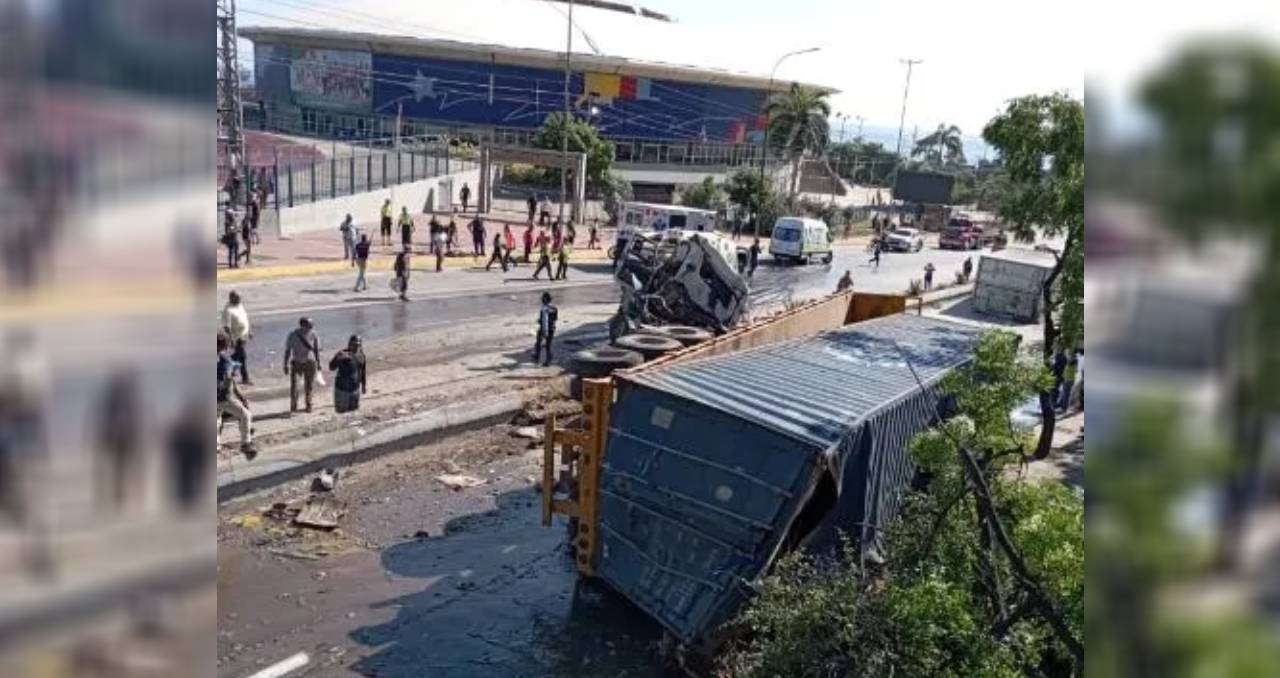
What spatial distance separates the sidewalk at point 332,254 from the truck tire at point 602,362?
8.68 m

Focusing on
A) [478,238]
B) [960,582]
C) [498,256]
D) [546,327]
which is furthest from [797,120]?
[960,582]

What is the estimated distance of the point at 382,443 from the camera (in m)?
12.2

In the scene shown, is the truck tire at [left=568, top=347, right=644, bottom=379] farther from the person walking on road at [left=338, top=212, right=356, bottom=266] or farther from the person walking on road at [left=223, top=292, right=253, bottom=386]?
the person walking on road at [left=338, top=212, right=356, bottom=266]

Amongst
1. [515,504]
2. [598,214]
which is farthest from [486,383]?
[598,214]

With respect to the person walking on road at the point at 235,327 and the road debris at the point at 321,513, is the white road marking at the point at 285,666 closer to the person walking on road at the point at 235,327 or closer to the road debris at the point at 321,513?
the road debris at the point at 321,513

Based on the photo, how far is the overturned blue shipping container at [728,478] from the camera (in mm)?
7559

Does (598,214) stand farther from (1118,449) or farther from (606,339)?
(1118,449)

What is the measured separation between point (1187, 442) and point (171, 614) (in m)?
1.24

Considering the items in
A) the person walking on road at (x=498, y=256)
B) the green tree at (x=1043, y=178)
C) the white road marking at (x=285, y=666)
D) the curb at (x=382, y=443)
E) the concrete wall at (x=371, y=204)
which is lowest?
the white road marking at (x=285, y=666)

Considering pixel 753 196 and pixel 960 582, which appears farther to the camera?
A: pixel 753 196

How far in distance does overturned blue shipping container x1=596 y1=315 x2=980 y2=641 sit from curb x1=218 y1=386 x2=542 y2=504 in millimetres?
4136

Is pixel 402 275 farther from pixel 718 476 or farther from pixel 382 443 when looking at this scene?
pixel 718 476

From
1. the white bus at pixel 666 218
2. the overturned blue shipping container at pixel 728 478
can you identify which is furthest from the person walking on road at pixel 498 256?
the overturned blue shipping container at pixel 728 478

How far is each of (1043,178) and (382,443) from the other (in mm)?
8773
